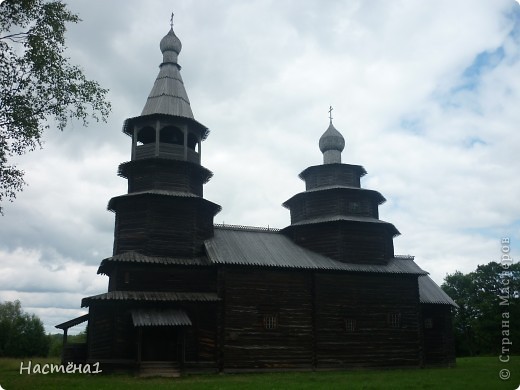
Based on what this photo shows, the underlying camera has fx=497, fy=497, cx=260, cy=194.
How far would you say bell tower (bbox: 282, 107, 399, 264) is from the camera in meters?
29.5

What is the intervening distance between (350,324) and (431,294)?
807 cm

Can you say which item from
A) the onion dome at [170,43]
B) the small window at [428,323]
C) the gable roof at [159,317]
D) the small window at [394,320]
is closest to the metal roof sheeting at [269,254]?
the small window at [394,320]

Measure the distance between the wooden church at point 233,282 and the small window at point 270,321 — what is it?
0.05 meters

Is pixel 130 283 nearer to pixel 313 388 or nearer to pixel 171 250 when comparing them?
pixel 171 250

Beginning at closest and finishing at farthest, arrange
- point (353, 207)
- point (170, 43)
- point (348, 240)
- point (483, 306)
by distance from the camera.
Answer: point (348, 240)
point (353, 207)
point (170, 43)
point (483, 306)

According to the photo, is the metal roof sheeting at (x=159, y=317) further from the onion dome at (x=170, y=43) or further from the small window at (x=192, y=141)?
the onion dome at (x=170, y=43)

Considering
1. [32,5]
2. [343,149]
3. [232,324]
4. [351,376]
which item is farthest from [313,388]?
[343,149]

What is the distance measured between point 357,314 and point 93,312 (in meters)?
14.0

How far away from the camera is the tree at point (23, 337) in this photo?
50.9 m

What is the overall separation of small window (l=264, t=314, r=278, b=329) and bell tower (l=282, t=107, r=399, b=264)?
5.60 metres

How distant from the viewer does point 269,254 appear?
90.8ft

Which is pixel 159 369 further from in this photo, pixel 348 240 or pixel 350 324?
pixel 348 240

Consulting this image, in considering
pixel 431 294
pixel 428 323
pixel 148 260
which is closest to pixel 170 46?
pixel 148 260

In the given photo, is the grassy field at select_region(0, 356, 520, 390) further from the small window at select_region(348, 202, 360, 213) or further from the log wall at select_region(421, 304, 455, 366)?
the small window at select_region(348, 202, 360, 213)
